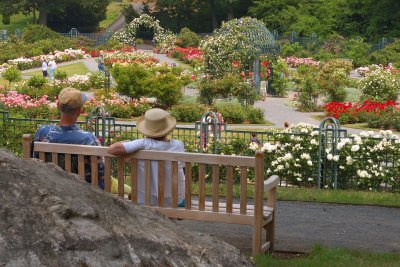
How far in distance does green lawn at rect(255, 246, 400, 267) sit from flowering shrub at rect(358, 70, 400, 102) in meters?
20.3

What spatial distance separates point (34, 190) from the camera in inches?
162

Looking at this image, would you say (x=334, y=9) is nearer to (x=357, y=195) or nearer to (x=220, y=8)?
(x=220, y=8)

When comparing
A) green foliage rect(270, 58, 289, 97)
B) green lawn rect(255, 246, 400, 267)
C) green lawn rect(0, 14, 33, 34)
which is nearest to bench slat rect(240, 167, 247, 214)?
green lawn rect(255, 246, 400, 267)

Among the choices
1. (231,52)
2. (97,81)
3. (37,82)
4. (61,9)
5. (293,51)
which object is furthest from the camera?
(61,9)

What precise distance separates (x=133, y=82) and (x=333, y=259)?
2004 centimetres

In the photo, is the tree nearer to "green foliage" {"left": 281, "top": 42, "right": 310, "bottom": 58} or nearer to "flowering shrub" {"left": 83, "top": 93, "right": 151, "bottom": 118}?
"green foliage" {"left": 281, "top": 42, "right": 310, "bottom": 58}

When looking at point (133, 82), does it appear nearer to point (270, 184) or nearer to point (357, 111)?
point (357, 111)

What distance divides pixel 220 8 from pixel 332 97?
130 ft

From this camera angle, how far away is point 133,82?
2645 cm

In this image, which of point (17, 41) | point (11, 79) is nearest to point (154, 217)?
point (11, 79)

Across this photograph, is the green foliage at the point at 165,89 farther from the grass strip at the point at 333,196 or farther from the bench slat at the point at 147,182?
the bench slat at the point at 147,182

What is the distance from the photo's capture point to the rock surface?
12.7 ft

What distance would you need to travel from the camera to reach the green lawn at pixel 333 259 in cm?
649

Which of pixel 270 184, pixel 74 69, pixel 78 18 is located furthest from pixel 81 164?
pixel 78 18
